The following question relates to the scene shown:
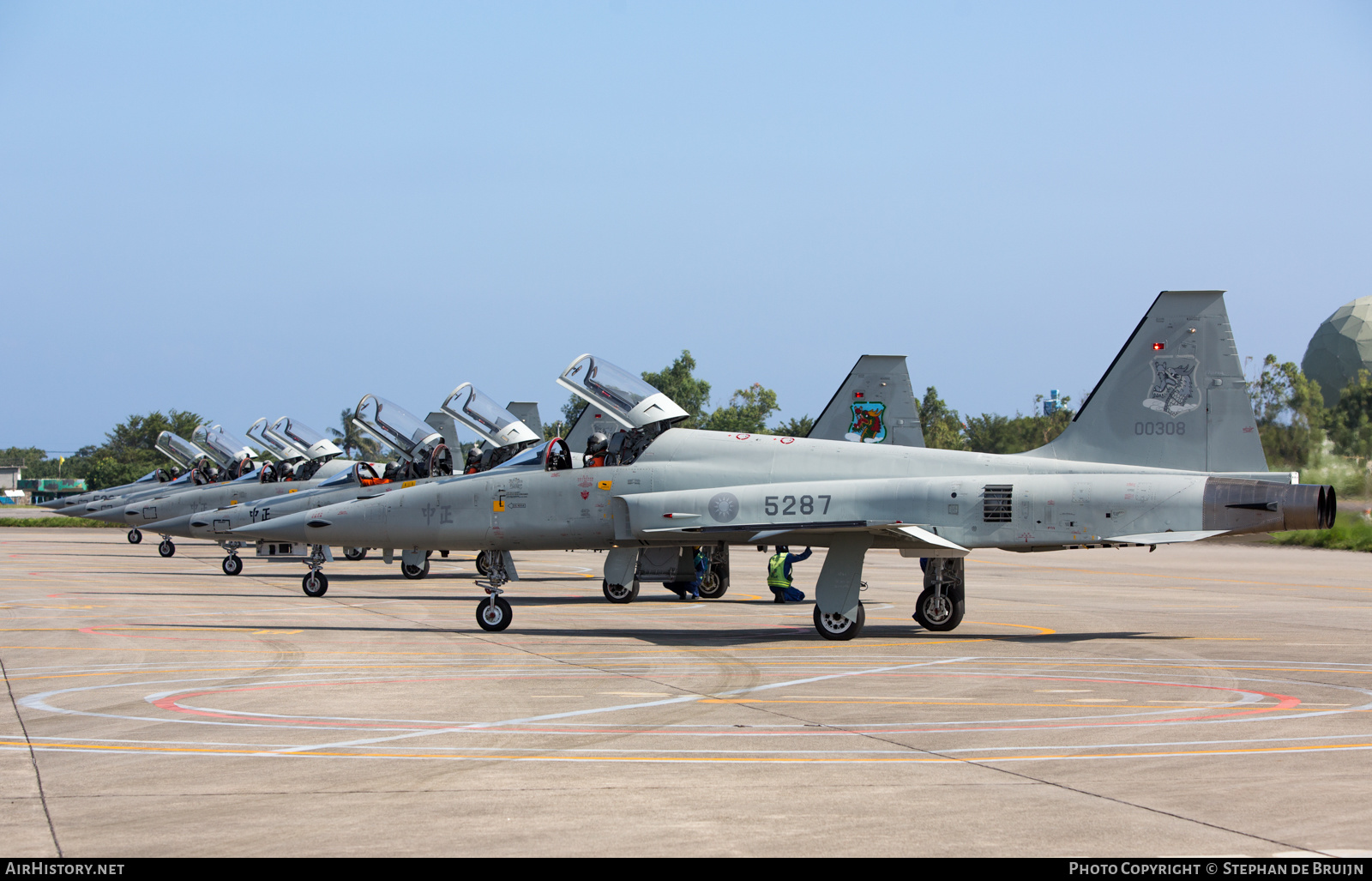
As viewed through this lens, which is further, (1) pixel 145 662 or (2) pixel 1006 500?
(2) pixel 1006 500

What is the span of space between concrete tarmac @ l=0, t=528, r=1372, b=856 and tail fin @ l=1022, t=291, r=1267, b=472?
267 cm

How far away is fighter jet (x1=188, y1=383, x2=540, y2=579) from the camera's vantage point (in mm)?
25156

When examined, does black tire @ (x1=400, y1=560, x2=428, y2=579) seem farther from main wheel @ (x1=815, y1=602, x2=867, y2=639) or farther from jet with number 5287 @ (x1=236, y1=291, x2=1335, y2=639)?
main wheel @ (x1=815, y1=602, x2=867, y2=639)

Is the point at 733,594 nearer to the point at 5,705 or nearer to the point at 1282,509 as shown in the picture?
the point at 1282,509

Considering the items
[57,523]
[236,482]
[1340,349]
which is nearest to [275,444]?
[236,482]

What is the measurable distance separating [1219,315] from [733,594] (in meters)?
13.3

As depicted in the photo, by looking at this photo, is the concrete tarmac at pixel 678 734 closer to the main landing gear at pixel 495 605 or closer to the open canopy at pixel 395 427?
the main landing gear at pixel 495 605

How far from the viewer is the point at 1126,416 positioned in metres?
17.2

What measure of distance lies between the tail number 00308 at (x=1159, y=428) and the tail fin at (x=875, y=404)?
10.9 metres

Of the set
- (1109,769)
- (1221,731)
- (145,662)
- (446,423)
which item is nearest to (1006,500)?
(1221,731)

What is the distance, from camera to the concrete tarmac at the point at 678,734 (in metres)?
6.38

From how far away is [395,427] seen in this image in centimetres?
2916

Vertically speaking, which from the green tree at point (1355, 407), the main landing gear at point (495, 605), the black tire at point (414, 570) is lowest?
the black tire at point (414, 570)

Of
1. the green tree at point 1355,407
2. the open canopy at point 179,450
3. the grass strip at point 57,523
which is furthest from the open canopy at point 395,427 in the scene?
the grass strip at point 57,523
